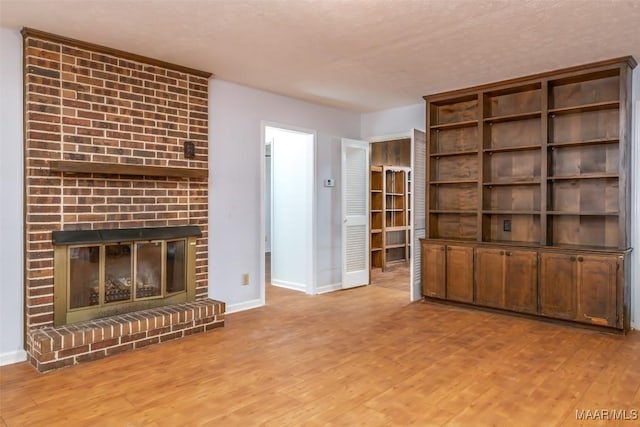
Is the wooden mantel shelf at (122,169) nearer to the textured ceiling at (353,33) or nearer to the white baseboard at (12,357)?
the textured ceiling at (353,33)

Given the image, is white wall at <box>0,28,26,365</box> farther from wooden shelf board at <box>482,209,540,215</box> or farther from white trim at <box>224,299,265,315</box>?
wooden shelf board at <box>482,209,540,215</box>

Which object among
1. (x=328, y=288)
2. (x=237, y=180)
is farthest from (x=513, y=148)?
(x=237, y=180)

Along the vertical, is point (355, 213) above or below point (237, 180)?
below

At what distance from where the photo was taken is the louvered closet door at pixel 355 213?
5859 millimetres

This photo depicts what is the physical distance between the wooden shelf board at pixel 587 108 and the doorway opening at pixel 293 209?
281 cm

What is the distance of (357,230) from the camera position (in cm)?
604

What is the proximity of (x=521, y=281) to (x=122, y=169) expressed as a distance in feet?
12.9

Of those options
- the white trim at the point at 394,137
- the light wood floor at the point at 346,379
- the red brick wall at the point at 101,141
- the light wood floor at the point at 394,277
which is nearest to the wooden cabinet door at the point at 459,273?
the light wood floor at the point at 346,379

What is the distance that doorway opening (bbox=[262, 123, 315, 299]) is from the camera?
552 cm

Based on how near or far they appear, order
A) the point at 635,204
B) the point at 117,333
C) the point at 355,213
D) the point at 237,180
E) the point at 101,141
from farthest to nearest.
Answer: the point at 355,213
the point at 237,180
the point at 635,204
the point at 101,141
the point at 117,333

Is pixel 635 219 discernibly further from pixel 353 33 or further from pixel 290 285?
pixel 290 285

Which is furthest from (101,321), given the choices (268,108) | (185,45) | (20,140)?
(268,108)

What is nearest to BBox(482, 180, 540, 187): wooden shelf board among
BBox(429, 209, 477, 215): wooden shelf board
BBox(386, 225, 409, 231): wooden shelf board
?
BBox(429, 209, 477, 215): wooden shelf board

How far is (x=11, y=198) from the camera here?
10.4ft
